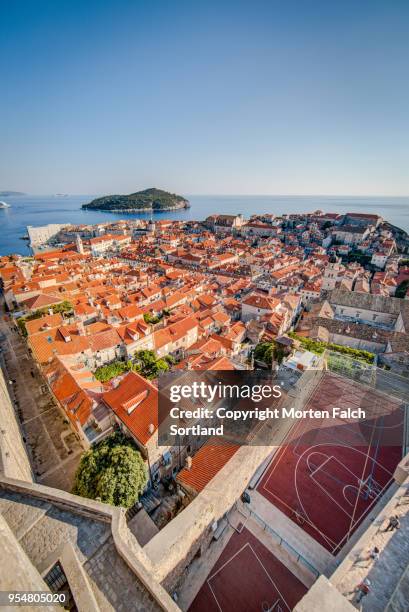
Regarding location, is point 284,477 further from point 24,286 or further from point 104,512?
point 24,286

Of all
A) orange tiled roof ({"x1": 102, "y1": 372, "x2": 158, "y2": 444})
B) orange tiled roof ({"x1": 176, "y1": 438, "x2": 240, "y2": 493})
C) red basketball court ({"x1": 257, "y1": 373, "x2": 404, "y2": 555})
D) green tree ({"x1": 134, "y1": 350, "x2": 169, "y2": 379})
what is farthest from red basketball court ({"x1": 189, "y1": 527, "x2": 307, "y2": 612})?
green tree ({"x1": 134, "y1": 350, "x2": 169, "y2": 379})

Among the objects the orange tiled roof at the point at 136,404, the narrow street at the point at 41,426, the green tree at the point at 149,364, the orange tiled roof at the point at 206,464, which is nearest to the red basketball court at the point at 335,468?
the orange tiled roof at the point at 206,464

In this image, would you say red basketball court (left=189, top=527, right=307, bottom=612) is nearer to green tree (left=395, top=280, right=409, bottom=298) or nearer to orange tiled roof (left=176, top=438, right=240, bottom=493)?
orange tiled roof (left=176, top=438, right=240, bottom=493)

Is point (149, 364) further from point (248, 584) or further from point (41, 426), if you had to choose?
point (248, 584)

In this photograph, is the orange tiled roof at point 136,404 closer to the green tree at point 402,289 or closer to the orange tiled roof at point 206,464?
the orange tiled roof at point 206,464

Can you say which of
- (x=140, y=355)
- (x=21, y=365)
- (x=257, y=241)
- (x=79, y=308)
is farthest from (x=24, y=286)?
(x=257, y=241)

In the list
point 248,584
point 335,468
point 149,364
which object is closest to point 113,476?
point 248,584
